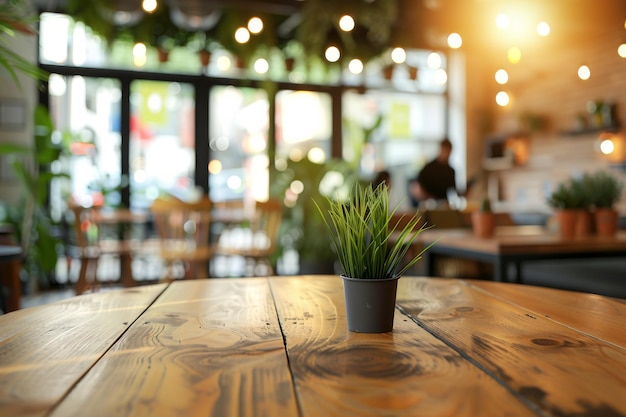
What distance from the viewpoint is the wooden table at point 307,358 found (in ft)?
1.95

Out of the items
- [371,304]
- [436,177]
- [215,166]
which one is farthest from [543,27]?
[371,304]

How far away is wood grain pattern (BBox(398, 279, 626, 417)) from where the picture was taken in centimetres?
62

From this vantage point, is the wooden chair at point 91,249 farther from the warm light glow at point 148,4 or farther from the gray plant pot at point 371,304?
the gray plant pot at point 371,304

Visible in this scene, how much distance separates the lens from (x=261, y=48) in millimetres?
6516

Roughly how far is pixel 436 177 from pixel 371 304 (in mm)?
5326

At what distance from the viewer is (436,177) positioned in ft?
19.9

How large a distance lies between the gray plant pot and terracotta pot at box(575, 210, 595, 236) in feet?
7.73

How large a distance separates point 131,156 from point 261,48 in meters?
1.98

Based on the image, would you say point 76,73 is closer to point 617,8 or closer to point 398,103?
point 398,103

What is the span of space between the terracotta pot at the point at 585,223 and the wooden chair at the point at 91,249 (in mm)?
3756

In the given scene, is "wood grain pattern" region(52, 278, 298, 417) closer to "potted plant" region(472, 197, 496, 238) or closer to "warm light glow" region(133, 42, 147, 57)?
"potted plant" region(472, 197, 496, 238)

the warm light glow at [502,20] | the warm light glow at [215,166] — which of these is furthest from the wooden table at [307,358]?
the warm light glow at [215,166]

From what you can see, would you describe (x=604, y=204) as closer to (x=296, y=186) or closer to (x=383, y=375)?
(x=383, y=375)

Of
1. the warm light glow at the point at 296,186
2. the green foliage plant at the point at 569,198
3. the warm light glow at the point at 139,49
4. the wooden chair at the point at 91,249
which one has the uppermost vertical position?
the warm light glow at the point at 139,49
